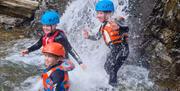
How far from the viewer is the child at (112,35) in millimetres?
5918

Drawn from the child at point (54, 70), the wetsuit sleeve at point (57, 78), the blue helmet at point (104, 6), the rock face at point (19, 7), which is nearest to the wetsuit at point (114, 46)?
the blue helmet at point (104, 6)

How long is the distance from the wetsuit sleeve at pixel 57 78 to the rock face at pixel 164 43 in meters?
2.57

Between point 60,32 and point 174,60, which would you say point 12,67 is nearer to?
point 60,32

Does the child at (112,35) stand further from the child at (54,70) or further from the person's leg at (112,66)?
the child at (54,70)

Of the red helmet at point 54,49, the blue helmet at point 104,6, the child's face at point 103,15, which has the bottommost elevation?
the red helmet at point 54,49

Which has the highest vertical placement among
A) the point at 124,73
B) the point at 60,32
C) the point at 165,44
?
the point at 60,32

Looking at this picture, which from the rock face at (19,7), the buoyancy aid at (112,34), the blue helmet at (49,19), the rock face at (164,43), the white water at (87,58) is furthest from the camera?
the rock face at (19,7)

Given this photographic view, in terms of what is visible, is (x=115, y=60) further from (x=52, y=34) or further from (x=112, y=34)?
(x=52, y=34)

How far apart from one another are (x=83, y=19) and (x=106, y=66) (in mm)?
2679

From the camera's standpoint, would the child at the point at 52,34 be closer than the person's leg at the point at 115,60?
Yes

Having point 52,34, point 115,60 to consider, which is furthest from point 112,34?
point 52,34

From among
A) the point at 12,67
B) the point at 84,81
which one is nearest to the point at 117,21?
the point at 84,81

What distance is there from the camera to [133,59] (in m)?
7.66

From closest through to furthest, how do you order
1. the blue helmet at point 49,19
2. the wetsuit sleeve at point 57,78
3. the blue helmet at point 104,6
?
the wetsuit sleeve at point 57,78
the blue helmet at point 49,19
the blue helmet at point 104,6
